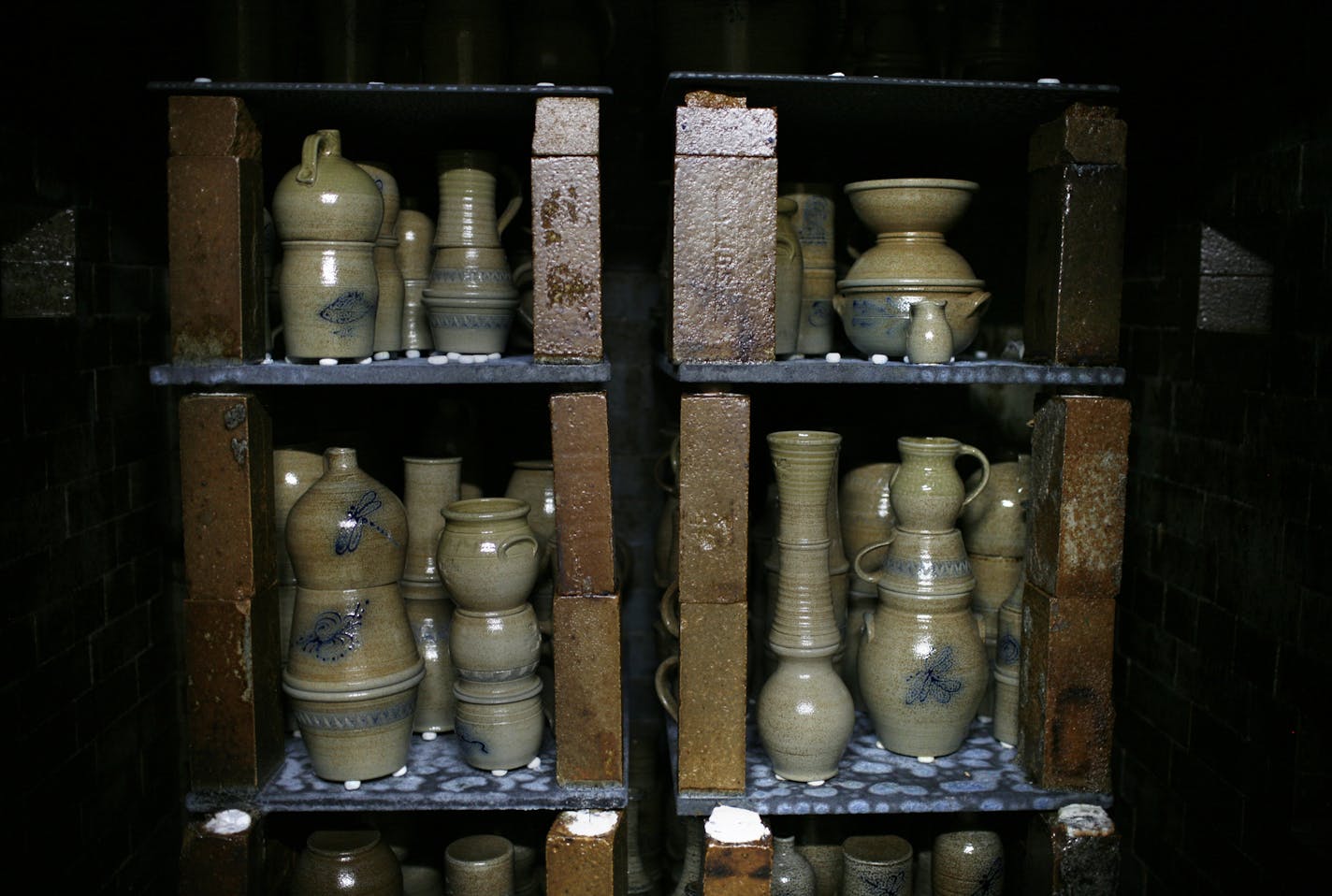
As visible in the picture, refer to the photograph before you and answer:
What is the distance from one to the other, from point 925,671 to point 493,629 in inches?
41.6

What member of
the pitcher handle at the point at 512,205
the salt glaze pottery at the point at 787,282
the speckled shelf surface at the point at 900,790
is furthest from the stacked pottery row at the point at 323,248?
the speckled shelf surface at the point at 900,790

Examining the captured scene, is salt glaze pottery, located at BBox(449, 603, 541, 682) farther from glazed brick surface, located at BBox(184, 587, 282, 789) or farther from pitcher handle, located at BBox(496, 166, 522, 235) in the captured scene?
pitcher handle, located at BBox(496, 166, 522, 235)

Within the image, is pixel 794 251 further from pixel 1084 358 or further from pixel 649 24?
pixel 649 24

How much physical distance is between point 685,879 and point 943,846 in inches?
26.3

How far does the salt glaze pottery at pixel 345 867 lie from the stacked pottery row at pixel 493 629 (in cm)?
32

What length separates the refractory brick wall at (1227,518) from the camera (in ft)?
8.25

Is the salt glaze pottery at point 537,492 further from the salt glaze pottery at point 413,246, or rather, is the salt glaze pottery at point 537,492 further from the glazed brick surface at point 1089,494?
the glazed brick surface at point 1089,494

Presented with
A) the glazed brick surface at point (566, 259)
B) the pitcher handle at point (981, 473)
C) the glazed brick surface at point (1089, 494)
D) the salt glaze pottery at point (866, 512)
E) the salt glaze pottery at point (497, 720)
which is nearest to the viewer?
the glazed brick surface at point (566, 259)

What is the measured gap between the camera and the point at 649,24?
355 cm

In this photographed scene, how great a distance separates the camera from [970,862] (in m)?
2.72

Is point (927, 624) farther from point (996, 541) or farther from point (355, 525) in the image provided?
point (355, 525)

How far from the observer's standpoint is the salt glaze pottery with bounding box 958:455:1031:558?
9.57 feet

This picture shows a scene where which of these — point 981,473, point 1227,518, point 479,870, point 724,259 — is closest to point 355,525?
point 479,870

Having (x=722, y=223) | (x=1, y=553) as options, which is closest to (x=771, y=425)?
(x=722, y=223)
